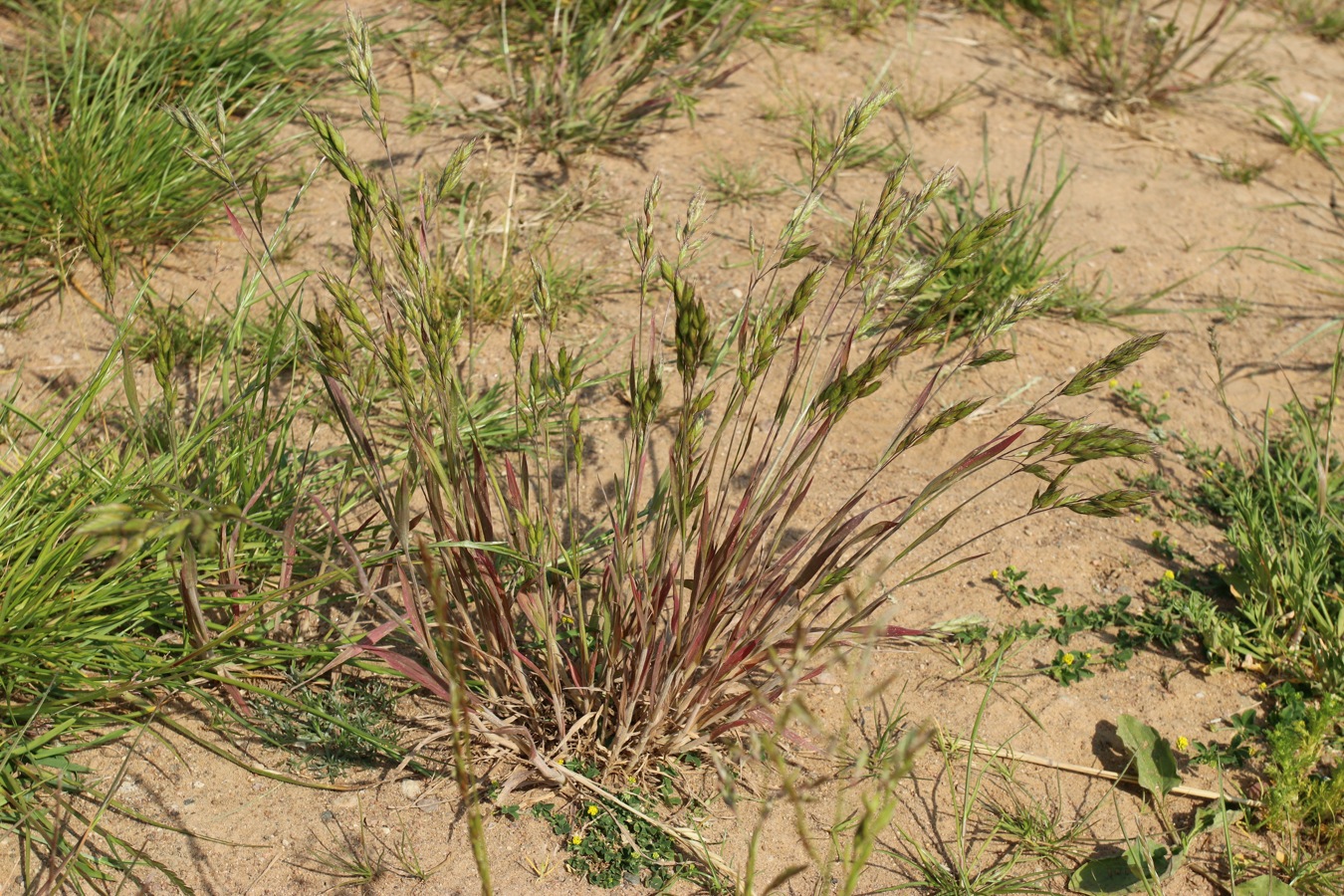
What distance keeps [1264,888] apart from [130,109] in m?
3.37

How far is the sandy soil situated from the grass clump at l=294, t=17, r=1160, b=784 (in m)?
0.19

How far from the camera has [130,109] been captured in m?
3.17

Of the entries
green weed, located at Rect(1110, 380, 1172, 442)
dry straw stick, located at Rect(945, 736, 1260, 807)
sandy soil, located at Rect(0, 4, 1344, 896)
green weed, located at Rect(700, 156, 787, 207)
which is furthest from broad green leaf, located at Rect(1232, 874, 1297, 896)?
green weed, located at Rect(700, 156, 787, 207)

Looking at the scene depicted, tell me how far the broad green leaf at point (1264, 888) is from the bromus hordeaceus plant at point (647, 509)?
2.62 ft

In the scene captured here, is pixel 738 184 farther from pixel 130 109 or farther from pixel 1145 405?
pixel 130 109

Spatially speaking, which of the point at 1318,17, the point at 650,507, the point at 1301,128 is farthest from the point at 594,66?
the point at 1318,17

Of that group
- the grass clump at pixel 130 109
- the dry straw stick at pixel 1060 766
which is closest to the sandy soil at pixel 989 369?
the dry straw stick at pixel 1060 766

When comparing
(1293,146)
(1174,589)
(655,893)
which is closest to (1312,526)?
(1174,589)

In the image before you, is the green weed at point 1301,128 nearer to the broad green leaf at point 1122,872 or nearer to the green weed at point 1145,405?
the green weed at point 1145,405

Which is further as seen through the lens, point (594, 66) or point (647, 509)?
point (594, 66)

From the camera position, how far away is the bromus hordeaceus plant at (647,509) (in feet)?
5.00

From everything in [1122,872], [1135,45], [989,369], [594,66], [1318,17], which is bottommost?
[1122,872]

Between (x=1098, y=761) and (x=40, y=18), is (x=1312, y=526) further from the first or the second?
(x=40, y=18)

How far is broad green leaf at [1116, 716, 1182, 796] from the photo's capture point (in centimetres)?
214
